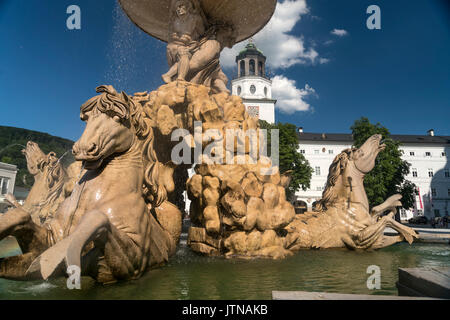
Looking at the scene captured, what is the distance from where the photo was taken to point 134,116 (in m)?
3.81

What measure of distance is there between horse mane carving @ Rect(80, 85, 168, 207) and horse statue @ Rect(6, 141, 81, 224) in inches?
182

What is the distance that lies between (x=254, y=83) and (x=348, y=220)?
5427 centimetres

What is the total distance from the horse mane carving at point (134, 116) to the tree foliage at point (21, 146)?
23315 millimetres

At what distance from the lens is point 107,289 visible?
9.82 ft

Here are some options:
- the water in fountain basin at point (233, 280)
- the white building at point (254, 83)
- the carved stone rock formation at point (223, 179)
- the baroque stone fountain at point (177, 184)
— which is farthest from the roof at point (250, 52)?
the water in fountain basin at point (233, 280)

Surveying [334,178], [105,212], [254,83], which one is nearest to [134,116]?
[105,212]

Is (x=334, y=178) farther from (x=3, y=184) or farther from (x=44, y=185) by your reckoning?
(x=3, y=184)

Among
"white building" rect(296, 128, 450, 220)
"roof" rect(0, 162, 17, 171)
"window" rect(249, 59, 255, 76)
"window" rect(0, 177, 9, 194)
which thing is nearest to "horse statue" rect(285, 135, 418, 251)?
"roof" rect(0, 162, 17, 171)

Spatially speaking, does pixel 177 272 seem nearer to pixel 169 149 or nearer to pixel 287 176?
pixel 169 149

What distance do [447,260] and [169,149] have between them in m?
6.30

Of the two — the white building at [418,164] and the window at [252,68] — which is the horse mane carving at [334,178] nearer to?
the white building at [418,164]

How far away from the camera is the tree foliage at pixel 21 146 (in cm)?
3429

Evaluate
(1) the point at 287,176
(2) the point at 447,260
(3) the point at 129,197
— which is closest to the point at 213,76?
(1) the point at 287,176
